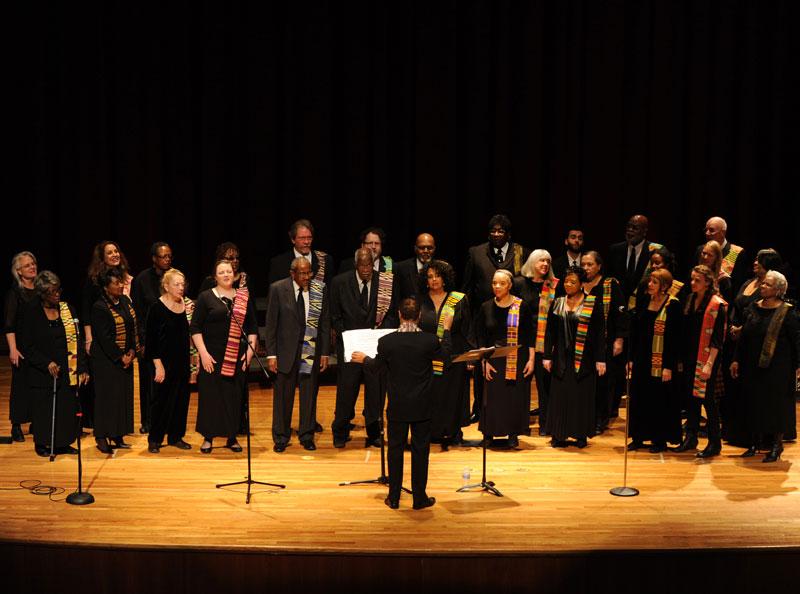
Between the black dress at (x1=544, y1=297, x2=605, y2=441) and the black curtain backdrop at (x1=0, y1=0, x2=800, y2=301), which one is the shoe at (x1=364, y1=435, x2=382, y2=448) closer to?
the black dress at (x1=544, y1=297, x2=605, y2=441)

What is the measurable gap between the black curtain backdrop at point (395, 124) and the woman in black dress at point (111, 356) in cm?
297

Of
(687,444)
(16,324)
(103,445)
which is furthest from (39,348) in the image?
(687,444)

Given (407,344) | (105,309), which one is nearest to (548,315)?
(407,344)

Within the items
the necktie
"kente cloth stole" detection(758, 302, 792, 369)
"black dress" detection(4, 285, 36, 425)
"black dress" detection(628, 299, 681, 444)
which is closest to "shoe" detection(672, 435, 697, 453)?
"black dress" detection(628, 299, 681, 444)

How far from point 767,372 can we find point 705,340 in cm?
43

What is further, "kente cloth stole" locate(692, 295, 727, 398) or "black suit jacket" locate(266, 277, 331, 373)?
"black suit jacket" locate(266, 277, 331, 373)

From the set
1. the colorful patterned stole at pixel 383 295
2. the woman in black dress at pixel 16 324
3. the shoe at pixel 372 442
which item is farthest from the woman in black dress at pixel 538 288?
the woman in black dress at pixel 16 324

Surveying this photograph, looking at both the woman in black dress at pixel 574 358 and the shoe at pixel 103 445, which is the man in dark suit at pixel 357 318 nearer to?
the woman in black dress at pixel 574 358

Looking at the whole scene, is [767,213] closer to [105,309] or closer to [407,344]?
[407,344]

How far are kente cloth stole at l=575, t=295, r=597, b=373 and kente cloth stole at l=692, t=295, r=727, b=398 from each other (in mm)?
731

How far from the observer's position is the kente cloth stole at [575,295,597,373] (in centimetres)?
667

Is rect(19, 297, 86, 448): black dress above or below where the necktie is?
below

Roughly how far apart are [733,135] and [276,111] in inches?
176

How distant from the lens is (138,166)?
9.56 metres
